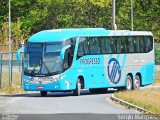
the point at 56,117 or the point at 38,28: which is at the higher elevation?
the point at 38,28

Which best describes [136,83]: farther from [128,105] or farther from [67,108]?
[67,108]

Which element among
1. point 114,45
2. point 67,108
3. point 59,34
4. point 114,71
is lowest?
point 67,108

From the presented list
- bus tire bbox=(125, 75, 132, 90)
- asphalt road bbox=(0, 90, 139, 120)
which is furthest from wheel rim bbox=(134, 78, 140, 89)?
asphalt road bbox=(0, 90, 139, 120)

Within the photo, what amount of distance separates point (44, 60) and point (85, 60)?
241cm

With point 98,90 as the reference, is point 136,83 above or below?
above

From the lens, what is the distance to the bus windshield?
31125mm

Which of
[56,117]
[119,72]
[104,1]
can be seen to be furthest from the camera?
[104,1]

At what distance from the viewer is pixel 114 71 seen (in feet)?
114

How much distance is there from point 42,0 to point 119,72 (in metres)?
52.3

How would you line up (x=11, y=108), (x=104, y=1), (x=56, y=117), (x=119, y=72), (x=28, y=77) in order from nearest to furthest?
(x=56, y=117), (x=11, y=108), (x=28, y=77), (x=119, y=72), (x=104, y=1)

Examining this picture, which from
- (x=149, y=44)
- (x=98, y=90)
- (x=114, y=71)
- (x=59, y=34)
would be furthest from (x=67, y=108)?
(x=149, y=44)

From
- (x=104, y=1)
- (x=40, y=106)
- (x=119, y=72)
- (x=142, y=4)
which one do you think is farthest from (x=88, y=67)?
(x=142, y=4)

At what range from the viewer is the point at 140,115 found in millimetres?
19672

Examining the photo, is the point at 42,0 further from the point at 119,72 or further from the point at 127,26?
the point at 119,72
